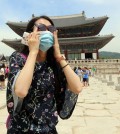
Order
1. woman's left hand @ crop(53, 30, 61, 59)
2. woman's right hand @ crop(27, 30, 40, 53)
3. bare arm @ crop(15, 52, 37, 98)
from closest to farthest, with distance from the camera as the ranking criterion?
1. bare arm @ crop(15, 52, 37, 98)
2. woman's right hand @ crop(27, 30, 40, 53)
3. woman's left hand @ crop(53, 30, 61, 59)

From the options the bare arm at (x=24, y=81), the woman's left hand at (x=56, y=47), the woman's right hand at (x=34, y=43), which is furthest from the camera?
the woman's left hand at (x=56, y=47)

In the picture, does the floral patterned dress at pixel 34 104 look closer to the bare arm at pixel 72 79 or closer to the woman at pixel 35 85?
the woman at pixel 35 85

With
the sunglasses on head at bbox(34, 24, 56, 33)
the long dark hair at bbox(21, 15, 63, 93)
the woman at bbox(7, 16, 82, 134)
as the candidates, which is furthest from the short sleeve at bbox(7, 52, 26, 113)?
the sunglasses on head at bbox(34, 24, 56, 33)

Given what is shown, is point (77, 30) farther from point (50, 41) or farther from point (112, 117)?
point (50, 41)

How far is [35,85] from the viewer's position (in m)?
2.08

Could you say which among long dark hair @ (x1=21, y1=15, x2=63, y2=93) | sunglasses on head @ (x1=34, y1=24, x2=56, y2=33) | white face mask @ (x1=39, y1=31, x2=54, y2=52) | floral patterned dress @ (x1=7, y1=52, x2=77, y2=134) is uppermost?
sunglasses on head @ (x1=34, y1=24, x2=56, y2=33)

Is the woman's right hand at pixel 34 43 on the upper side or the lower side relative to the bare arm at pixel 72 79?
upper

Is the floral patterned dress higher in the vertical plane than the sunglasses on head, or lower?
lower

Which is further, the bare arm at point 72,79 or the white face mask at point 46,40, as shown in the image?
the bare arm at point 72,79

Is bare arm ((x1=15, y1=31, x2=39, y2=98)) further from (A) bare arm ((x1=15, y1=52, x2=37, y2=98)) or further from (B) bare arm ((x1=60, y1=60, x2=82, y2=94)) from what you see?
(B) bare arm ((x1=60, y1=60, x2=82, y2=94))

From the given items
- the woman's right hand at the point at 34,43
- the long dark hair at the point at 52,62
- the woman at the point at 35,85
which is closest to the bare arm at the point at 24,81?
the woman at the point at 35,85

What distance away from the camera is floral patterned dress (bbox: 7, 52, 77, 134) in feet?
6.65

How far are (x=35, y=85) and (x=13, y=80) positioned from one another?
0.16m

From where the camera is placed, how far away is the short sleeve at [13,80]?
202 cm
